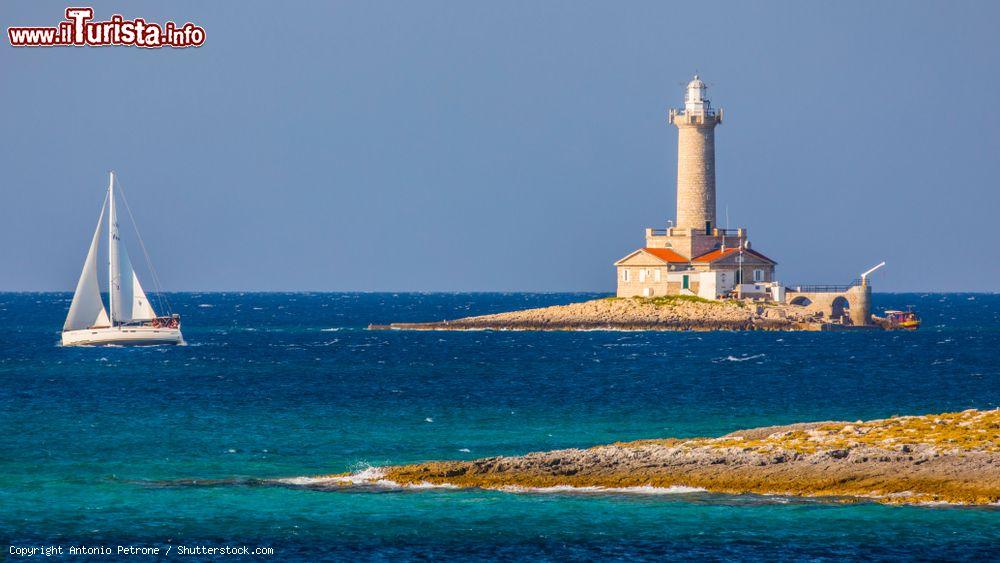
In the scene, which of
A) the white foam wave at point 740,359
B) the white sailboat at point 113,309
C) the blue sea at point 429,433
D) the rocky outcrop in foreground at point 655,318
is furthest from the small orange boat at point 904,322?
the white sailboat at point 113,309

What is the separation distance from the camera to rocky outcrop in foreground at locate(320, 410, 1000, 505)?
30.4m

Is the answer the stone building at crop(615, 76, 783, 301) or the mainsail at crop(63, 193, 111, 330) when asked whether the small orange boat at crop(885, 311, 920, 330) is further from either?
the mainsail at crop(63, 193, 111, 330)

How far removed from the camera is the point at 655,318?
11031 cm

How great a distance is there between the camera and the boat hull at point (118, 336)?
82875 millimetres

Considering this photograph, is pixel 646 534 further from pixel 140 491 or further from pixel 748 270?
pixel 748 270

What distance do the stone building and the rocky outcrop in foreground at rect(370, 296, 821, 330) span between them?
1540 millimetres

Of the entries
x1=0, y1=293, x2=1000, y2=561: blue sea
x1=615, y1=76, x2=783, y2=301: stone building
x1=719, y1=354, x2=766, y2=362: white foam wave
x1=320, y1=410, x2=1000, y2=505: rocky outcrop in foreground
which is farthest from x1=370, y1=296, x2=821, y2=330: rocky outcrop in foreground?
x1=320, y1=410, x2=1000, y2=505: rocky outcrop in foreground

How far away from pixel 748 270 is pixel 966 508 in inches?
3355

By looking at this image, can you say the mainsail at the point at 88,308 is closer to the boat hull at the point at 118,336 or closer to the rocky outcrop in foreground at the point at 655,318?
the boat hull at the point at 118,336

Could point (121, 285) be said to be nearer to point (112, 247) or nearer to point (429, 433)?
point (112, 247)

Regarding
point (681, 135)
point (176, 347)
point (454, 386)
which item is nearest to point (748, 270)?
point (681, 135)

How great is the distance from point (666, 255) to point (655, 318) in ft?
18.7

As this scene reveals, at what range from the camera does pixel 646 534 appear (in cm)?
2766

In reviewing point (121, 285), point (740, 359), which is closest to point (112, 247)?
point (121, 285)
